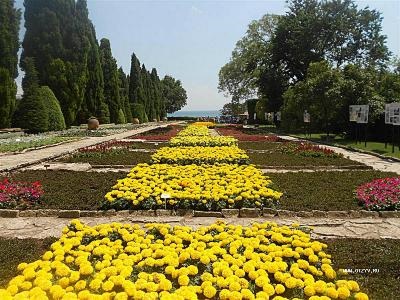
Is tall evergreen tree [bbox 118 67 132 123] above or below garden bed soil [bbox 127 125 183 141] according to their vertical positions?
above

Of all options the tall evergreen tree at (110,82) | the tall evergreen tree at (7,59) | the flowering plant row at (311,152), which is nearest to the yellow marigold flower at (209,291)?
the flowering plant row at (311,152)

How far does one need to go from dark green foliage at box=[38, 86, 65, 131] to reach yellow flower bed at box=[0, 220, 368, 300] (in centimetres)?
2313

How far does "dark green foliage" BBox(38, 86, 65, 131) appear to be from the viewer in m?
25.8

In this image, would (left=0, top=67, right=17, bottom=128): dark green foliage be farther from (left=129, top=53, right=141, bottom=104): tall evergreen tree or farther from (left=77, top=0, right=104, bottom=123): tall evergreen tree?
(left=129, top=53, right=141, bottom=104): tall evergreen tree

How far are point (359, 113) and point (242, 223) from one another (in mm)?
14920

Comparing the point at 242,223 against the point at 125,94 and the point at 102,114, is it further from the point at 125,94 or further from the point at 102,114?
the point at 125,94

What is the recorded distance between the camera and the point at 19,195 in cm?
690

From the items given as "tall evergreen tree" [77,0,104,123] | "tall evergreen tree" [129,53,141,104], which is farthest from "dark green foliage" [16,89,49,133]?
"tall evergreen tree" [129,53,141,104]

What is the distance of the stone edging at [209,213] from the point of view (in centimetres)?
610

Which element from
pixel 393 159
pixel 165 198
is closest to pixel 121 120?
pixel 393 159

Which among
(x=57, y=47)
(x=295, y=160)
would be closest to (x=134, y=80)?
(x=57, y=47)

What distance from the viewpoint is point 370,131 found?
21219 mm

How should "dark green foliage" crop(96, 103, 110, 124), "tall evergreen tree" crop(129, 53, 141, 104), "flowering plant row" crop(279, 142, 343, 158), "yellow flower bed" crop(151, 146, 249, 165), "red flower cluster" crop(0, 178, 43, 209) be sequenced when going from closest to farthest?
1. "red flower cluster" crop(0, 178, 43, 209)
2. "yellow flower bed" crop(151, 146, 249, 165)
3. "flowering plant row" crop(279, 142, 343, 158)
4. "dark green foliage" crop(96, 103, 110, 124)
5. "tall evergreen tree" crop(129, 53, 141, 104)

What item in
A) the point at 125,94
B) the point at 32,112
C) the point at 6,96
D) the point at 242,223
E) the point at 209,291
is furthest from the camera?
the point at 125,94
